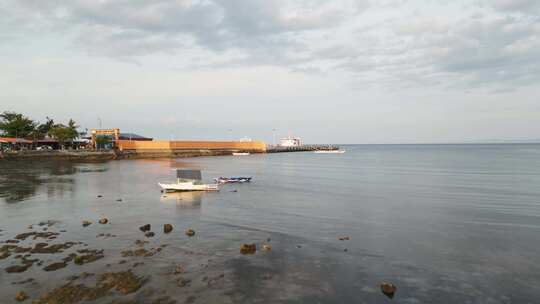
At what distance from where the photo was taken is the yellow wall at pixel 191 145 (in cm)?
10775

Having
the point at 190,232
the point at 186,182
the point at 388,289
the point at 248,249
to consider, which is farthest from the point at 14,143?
the point at 388,289

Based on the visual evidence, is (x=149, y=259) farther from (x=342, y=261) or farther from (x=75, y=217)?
(x=75, y=217)

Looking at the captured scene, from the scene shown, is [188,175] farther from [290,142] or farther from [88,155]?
[290,142]

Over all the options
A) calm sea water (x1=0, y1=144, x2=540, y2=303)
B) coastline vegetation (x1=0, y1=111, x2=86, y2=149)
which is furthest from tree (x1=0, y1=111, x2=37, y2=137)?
calm sea water (x1=0, y1=144, x2=540, y2=303)

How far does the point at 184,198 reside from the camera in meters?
31.6

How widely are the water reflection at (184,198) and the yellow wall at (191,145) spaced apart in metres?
80.7

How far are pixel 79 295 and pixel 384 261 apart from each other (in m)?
12.4

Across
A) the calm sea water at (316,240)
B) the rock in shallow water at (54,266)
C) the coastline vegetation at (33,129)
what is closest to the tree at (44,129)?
the coastline vegetation at (33,129)

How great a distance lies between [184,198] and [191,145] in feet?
320

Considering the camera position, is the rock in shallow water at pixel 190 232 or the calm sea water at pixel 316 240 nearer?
the calm sea water at pixel 316 240

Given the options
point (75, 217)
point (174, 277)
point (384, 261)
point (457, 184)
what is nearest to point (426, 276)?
point (384, 261)

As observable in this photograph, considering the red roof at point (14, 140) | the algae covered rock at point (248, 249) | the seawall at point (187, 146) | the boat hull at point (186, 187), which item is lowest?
the algae covered rock at point (248, 249)

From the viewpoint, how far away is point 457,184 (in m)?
42.3

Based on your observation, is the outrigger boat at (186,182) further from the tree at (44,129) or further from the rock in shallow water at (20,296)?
the tree at (44,129)
